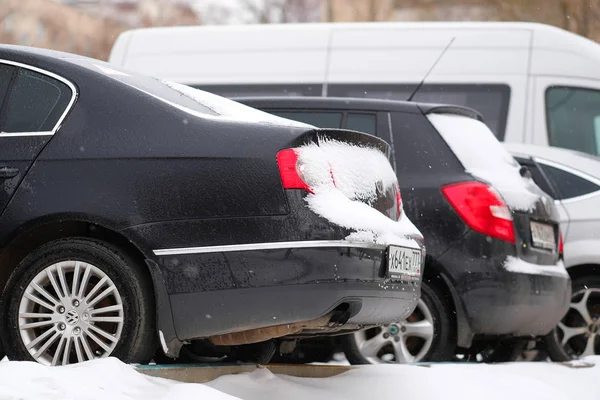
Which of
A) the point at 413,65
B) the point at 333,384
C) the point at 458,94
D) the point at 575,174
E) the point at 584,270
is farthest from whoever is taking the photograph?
the point at 413,65

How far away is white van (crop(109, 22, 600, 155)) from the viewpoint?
1425 cm

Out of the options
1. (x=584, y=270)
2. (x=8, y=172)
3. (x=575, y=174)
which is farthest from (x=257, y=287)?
(x=575, y=174)

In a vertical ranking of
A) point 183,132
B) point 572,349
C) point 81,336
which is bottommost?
point 572,349

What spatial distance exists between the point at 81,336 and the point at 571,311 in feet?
15.5

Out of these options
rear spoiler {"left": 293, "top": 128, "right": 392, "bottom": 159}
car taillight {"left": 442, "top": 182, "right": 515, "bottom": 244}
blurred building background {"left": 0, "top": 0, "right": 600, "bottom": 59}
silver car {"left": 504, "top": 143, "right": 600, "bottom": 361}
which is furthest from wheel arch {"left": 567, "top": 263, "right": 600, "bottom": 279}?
blurred building background {"left": 0, "top": 0, "right": 600, "bottom": 59}

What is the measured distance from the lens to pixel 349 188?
18.6ft

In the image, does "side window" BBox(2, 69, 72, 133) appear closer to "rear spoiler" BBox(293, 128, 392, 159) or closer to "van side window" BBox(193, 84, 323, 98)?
"rear spoiler" BBox(293, 128, 392, 159)

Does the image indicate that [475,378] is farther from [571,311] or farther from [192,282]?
[571,311]

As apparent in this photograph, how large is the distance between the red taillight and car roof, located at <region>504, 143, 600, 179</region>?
189 inches

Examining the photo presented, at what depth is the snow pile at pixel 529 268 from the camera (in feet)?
24.2

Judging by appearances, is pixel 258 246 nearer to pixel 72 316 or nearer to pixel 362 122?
pixel 72 316

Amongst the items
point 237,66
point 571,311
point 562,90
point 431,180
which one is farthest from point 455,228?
point 237,66

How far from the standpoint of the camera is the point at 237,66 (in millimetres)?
A: 15344

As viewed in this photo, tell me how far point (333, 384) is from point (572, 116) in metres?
8.84
